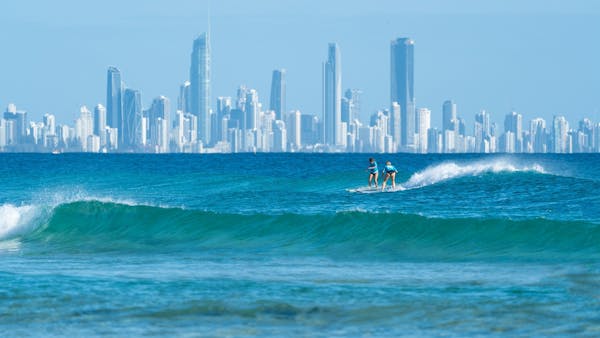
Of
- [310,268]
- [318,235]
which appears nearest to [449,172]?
[318,235]

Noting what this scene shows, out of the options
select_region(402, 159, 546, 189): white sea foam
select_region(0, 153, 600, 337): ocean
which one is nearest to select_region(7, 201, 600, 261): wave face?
select_region(0, 153, 600, 337): ocean

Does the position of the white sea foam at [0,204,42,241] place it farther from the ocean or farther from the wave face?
the wave face

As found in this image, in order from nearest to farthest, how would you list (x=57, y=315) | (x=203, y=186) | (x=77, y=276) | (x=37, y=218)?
(x=57, y=315) < (x=77, y=276) < (x=37, y=218) < (x=203, y=186)

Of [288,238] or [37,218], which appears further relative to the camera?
[37,218]

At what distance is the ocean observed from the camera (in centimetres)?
1249

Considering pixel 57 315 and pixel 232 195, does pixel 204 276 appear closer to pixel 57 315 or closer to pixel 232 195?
pixel 57 315

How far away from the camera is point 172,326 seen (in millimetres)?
12344

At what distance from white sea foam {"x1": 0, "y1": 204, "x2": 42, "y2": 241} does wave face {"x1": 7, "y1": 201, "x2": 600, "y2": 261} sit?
20.3 inches

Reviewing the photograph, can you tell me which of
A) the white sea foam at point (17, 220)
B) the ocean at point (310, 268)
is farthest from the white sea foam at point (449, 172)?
the white sea foam at point (17, 220)

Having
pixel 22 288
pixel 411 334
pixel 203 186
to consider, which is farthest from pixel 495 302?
pixel 203 186

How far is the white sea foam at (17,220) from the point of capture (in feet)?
93.5

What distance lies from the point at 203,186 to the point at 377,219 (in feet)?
112

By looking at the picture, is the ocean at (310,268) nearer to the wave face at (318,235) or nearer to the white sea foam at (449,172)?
the wave face at (318,235)

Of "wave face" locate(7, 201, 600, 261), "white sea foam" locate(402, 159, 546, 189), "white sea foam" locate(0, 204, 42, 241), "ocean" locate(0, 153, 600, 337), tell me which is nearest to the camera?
"ocean" locate(0, 153, 600, 337)
